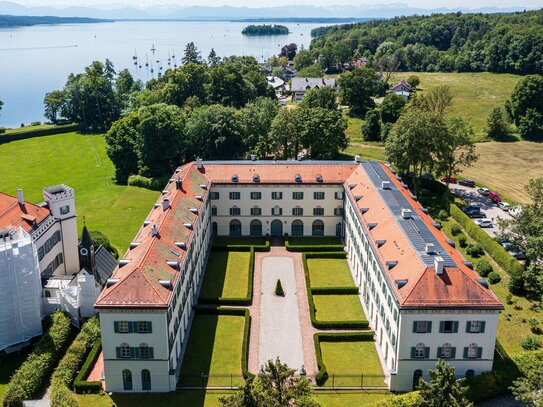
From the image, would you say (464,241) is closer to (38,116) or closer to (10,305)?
(10,305)

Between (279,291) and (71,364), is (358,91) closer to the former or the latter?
(279,291)

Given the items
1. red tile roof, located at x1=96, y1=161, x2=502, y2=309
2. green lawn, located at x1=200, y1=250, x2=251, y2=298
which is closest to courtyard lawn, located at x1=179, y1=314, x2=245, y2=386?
green lawn, located at x1=200, y1=250, x2=251, y2=298

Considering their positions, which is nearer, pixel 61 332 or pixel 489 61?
pixel 61 332

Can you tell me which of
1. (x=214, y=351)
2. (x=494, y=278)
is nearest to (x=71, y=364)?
(x=214, y=351)

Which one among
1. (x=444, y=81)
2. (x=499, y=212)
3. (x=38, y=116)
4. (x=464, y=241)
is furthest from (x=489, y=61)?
(x=38, y=116)

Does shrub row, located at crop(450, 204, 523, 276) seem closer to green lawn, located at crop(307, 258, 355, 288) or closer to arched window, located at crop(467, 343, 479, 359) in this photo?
green lawn, located at crop(307, 258, 355, 288)

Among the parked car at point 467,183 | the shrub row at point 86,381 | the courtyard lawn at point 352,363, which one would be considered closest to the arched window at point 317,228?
the courtyard lawn at point 352,363
